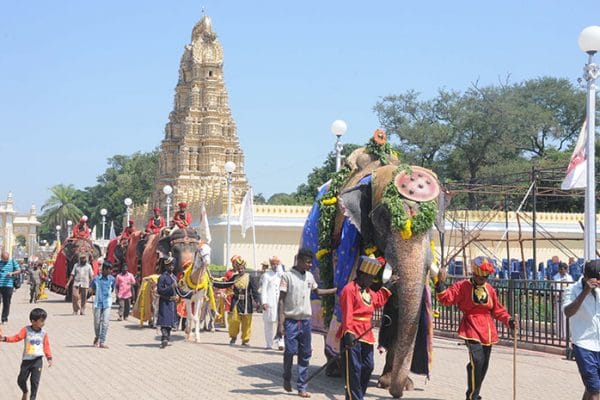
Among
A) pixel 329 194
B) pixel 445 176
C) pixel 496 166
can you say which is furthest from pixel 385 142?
pixel 445 176

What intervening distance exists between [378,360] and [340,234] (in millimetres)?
3359

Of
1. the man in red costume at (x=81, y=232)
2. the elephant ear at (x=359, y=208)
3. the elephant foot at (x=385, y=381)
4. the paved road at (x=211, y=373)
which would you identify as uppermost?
the man in red costume at (x=81, y=232)

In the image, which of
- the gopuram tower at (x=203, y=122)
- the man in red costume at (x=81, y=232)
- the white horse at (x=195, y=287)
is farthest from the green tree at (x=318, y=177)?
the white horse at (x=195, y=287)

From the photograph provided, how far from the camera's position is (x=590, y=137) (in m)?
14.1

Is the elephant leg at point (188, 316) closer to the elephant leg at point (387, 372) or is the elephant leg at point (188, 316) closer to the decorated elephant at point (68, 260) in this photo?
the elephant leg at point (387, 372)

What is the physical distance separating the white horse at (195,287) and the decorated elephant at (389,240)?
5.38 metres

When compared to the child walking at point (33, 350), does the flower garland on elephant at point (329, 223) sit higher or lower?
higher

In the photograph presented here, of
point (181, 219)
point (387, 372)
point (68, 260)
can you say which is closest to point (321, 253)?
point (387, 372)

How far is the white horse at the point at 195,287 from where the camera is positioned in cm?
1689

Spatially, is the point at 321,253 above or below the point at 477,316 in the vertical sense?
above

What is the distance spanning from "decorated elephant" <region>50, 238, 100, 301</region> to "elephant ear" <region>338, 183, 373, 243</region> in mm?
19660

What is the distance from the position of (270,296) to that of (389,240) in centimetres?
580

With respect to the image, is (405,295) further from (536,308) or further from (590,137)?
(536,308)

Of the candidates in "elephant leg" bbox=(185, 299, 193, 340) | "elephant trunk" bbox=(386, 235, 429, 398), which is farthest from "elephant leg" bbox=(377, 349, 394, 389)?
"elephant leg" bbox=(185, 299, 193, 340)
